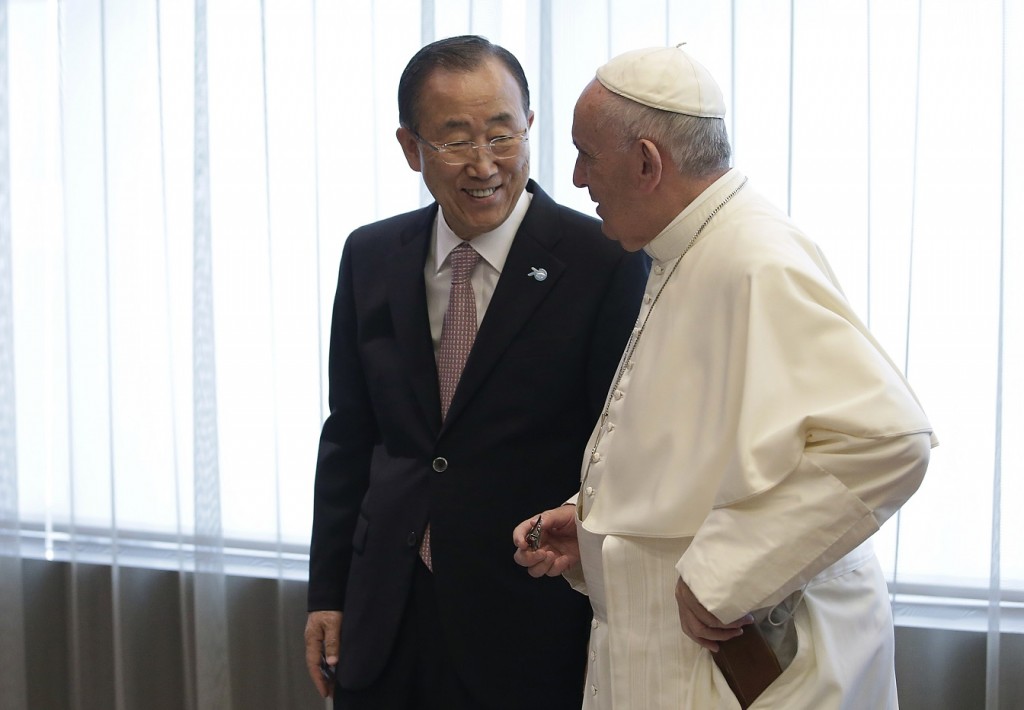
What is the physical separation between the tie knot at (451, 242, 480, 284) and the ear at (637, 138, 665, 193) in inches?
19.8

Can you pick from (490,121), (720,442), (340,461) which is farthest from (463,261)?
(720,442)

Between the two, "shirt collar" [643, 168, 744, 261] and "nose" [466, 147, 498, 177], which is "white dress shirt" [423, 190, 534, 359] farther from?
"shirt collar" [643, 168, 744, 261]

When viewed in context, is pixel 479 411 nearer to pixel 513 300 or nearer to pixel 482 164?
pixel 513 300

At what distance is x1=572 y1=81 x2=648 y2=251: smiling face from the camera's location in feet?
4.89

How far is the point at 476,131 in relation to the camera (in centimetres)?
184

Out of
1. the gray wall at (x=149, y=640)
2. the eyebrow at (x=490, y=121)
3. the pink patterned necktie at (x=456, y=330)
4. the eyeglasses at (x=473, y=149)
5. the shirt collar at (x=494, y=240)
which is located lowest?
the gray wall at (x=149, y=640)

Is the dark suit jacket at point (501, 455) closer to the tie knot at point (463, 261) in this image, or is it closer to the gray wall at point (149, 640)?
the tie knot at point (463, 261)

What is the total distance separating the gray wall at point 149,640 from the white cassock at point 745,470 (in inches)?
62.9

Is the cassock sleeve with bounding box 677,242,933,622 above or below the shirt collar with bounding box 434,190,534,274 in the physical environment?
below

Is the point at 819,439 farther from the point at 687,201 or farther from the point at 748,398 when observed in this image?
the point at 687,201

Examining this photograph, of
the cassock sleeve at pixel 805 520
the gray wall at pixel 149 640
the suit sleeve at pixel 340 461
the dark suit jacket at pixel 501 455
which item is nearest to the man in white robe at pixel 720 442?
the cassock sleeve at pixel 805 520

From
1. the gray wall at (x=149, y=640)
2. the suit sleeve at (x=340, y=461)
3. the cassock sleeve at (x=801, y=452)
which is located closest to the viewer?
the cassock sleeve at (x=801, y=452)

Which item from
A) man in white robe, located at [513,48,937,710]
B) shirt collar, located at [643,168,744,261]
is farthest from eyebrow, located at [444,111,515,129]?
shirt collar, located at [643,168,744,261]

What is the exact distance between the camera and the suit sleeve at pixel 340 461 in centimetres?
206
